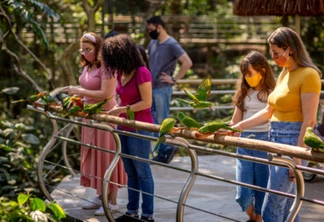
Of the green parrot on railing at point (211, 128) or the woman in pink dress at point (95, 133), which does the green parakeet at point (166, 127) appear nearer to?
the green parrot on railing at point (211, 128)

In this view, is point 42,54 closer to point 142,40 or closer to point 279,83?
point 142,40

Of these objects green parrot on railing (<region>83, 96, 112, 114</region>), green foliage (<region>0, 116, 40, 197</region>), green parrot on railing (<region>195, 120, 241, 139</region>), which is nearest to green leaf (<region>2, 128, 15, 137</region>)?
green foliage (<region>0, 116, 40, 197</region>)

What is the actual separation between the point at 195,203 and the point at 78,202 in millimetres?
1028

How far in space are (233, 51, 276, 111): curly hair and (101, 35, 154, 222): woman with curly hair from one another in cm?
65

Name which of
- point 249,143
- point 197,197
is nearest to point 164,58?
point 197,197

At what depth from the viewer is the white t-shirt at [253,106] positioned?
5.24m

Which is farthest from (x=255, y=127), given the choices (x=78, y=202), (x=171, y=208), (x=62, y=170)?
(x=62, y=170)

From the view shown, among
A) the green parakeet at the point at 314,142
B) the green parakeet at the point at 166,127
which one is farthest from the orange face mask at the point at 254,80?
the green parakeet at the point at 314,142

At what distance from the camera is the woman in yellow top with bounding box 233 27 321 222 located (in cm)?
432

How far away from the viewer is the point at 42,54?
15242mm

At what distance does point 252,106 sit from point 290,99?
2.94 ft

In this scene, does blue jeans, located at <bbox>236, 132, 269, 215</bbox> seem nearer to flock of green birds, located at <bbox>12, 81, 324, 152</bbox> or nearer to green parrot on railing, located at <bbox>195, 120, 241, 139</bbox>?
flock of green birds, located at <bbox>12, 81, 324, 152</bbox>

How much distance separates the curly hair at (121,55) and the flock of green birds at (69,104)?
27 cm

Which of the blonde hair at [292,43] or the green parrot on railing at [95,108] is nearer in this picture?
the blonde hair at [292,43]
